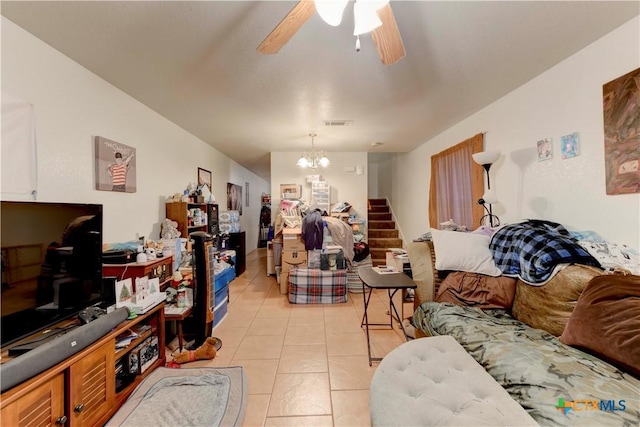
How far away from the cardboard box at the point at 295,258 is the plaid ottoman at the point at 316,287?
0.25 m

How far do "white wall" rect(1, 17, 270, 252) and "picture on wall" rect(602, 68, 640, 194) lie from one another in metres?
3.82

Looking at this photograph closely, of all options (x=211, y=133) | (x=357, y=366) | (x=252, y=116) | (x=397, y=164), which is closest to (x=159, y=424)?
(x=357, y=366)

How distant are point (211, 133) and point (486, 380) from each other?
4118mm

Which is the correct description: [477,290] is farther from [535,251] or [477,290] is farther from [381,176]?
[381,176]

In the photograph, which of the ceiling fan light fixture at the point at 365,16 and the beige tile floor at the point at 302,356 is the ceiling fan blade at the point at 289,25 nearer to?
the ceiling fan light fixture at the point at 365,16

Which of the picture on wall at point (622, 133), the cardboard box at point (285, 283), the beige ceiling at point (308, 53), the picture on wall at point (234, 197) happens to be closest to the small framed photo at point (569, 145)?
the picture on wall at point (622, 133)

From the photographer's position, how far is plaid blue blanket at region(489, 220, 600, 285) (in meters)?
1.69

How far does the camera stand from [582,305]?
1.42m

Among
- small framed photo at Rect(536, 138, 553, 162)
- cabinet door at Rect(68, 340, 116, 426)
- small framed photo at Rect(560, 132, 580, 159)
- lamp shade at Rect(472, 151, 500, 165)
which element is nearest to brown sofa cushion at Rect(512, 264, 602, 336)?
small framed photo at Rect(560, 132, 580, 159)

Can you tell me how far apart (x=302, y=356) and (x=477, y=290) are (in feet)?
5.28

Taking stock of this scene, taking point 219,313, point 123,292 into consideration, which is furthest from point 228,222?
point 123,292

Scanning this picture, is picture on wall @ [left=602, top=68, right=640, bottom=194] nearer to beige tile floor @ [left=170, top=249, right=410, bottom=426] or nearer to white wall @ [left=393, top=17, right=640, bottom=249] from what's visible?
white wall @ [left=393, top=17, right=640, bottom=249]

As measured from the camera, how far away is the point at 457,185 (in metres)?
3.48

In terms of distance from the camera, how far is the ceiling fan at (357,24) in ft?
3.38
